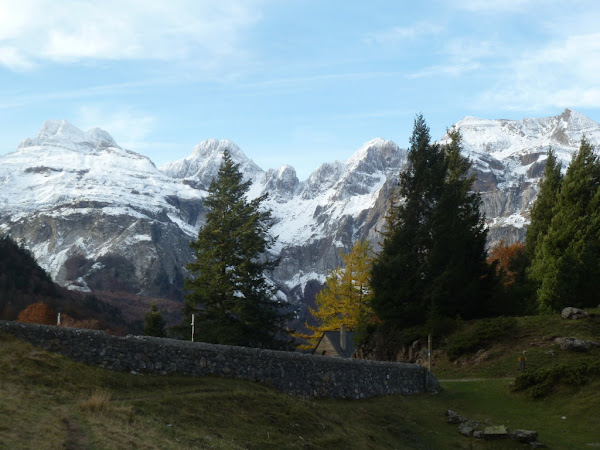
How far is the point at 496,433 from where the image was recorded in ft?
72.8

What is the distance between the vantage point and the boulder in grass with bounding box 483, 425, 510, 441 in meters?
22.2

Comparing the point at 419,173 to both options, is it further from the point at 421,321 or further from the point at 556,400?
the point at 556,400

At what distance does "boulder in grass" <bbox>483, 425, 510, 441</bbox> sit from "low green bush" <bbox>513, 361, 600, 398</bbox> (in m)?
5.94

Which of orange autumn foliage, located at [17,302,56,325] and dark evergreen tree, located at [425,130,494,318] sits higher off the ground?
dark evergreen tree, located at [425,130,494,318]

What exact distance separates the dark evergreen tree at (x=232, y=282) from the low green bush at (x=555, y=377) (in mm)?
15967

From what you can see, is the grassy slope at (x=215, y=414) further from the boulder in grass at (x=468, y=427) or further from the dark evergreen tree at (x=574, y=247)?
the dark evergreen tree at (x=574, y=247)

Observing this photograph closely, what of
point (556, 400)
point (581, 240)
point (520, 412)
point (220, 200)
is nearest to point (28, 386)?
point (520, 412)

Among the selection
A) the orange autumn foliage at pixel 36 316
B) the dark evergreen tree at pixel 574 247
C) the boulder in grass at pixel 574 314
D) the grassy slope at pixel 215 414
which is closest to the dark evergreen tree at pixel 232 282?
the grassy slope at pixel 215 414

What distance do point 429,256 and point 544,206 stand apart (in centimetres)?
2098

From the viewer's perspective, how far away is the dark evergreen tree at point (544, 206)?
5556 cm

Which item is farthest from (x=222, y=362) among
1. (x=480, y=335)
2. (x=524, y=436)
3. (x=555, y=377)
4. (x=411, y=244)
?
(x=411, y=244)

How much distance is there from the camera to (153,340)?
19.0 metres

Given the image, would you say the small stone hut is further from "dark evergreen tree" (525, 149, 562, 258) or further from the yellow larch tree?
"dark evergreen tree" (525, 149, 562, 258)

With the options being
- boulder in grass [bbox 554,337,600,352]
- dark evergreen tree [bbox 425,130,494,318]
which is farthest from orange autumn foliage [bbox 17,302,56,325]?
boulder in grass [bbox 554,337,600,352]
